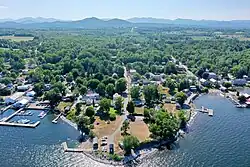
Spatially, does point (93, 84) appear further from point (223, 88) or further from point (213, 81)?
point (223, 88)

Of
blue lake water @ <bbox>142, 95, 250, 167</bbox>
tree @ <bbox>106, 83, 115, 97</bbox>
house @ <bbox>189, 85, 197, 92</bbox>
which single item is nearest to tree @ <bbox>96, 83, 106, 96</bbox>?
tree @ <bbox>106, 83, 115, 97</bbox>

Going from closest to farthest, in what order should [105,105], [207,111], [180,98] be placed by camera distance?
[105,105] → [207,111] → [180,98]

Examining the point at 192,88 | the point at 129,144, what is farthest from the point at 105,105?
the point at 192,88

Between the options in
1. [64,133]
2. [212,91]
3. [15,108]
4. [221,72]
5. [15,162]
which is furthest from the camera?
[221,72]

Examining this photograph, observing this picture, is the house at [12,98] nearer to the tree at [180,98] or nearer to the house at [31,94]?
→ the house at [31,94]

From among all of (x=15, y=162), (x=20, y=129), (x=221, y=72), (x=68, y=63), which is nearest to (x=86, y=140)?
(x=15, y=162)

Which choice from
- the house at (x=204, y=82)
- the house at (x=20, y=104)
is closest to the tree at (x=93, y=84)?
the house at (x=20, y=104)

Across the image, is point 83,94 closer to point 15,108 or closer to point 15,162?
point 15,108

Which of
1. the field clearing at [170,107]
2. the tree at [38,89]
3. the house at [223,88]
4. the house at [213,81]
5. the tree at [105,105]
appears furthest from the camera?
the house at [213,81]
